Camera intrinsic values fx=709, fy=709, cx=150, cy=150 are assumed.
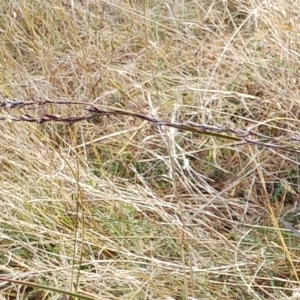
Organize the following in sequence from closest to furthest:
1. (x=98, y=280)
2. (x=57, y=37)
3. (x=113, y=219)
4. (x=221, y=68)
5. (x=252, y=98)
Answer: (x=98, y=280) < (x=113, y=219) < (x=252, y=98) < (x=221, y=68) < (x=57, y=37)

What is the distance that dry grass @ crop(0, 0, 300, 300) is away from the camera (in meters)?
1.08

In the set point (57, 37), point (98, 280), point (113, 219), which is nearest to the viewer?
point (98, 280)

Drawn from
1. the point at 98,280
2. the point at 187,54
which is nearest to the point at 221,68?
the point at 187,54

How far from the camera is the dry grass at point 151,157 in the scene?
3.53 feet

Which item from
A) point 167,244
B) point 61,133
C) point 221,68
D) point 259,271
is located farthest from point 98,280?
point 221,68

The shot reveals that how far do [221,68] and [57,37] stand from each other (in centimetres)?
45

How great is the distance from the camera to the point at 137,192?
1257 millimetres

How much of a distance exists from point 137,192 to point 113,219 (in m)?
0.09

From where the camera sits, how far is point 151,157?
1398mm

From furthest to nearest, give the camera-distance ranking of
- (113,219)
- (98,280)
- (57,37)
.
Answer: (57,37) < (113,219) < (98,280)

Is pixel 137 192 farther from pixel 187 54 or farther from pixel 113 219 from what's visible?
pixel 187 54

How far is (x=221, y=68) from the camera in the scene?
62.3 inches

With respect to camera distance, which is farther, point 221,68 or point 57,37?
point 57,37

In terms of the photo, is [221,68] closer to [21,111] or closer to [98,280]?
[21,111]
